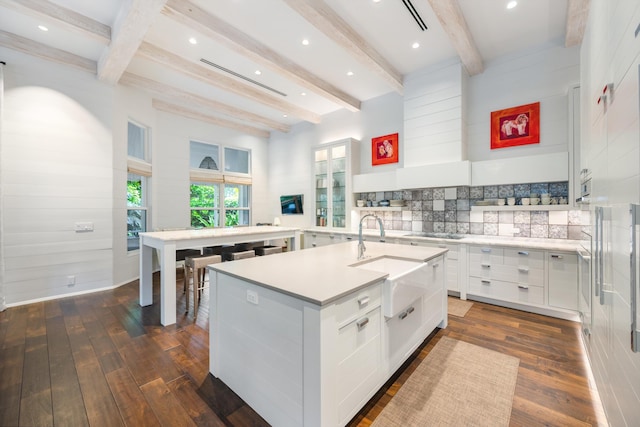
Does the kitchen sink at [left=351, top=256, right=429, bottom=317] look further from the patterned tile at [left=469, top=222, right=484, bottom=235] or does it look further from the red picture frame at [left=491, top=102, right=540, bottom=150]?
the red picture frame at [left=491, top=102, right=540, bottom=150]

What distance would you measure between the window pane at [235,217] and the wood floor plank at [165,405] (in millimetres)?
4681

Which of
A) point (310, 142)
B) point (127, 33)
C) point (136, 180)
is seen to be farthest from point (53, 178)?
point (310, 142)

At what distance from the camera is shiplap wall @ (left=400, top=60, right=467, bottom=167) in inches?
145

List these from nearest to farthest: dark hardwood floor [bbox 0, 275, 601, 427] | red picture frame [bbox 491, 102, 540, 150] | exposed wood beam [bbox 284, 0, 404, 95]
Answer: dark hardwood floor [bbox 0, 275, 601, 427], exposed wood beam [bbox 284, 0, 404, 95], red picture frame [bbox 491, 102, 540, 150]

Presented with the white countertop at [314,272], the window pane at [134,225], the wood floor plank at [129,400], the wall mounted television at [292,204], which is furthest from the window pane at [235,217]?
the wood floor plank at [129,400]

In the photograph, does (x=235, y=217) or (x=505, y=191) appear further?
(x=235, y=217)

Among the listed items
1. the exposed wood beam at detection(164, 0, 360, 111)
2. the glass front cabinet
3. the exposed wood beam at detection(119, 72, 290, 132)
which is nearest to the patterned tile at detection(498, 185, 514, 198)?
the glass front cabinet

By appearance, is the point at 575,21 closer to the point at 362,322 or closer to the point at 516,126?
the point at 516,126

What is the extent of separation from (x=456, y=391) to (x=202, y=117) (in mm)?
6021

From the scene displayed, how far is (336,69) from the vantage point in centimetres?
390

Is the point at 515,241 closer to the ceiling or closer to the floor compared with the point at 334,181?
closer to the floor

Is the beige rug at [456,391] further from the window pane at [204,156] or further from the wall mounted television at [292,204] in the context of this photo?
the window pane at [204,156]

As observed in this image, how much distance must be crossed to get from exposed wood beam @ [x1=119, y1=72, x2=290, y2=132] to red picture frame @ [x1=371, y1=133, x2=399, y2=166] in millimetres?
2531

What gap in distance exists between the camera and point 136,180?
471cm
